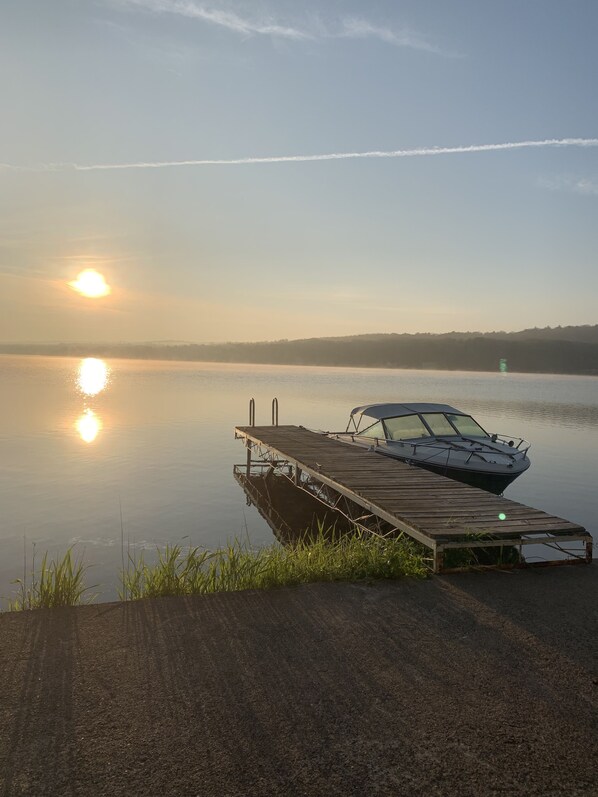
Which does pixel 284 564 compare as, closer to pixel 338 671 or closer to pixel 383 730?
pixel 338 671

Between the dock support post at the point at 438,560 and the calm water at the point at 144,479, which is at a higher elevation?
the dock support post at the point at 438,560

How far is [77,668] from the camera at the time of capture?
16.2 feet

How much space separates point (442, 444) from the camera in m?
16.5

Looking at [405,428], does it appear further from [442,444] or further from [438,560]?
[438,560]

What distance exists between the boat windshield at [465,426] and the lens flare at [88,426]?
2157cm

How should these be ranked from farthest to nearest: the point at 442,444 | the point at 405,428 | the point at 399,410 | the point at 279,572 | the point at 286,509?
the point at 286,509 → the point at 399,410 → the point at 405,428 → the point at 442,444 → the point at 279,572

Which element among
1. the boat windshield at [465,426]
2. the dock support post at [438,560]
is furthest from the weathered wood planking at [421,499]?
the boat windshield at [465,426]

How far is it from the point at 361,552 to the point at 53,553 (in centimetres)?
860

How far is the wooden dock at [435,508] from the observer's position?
8.05 meters

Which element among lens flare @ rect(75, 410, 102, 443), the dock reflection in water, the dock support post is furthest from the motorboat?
lens flare @ rect(75, 410, 102, 443)

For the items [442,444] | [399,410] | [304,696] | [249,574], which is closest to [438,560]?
[249,574]

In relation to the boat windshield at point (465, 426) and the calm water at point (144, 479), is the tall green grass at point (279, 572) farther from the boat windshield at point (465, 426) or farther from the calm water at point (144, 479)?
the boat windshield at point (465, 426)

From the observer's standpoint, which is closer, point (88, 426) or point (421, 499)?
point (421, 499)

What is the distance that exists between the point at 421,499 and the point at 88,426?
3316 centimetres
